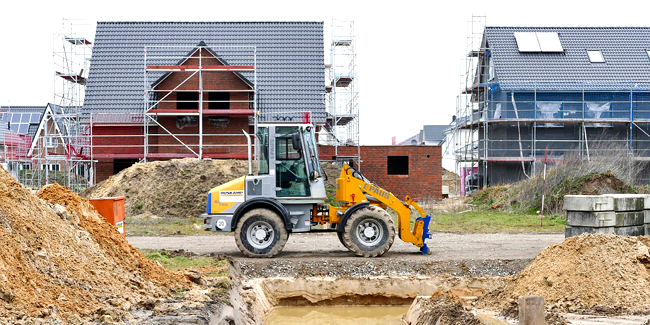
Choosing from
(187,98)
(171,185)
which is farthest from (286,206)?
(187,98)

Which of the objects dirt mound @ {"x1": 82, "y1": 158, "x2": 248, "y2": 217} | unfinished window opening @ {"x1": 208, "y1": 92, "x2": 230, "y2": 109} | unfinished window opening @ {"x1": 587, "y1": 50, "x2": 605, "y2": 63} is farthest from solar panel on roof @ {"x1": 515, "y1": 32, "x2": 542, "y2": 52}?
dirt mound @ {"x1": 82, "y1": 158, "x2": 248, "y2": 217}

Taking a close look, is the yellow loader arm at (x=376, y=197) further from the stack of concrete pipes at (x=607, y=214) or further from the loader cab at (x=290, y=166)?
the stack of concrete pipes at (x=607, y=214)

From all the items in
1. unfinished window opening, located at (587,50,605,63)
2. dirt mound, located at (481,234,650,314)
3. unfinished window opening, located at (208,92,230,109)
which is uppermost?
unfinished window opening, located at (587,50,605,63)

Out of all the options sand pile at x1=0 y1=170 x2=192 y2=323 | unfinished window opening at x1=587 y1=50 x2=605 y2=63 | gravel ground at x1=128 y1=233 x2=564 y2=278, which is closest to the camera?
sand pile at x1=0 y1=170 x2=192 y2=323

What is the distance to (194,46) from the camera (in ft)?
103

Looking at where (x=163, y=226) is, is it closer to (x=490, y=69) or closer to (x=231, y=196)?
(x=231, y=196)

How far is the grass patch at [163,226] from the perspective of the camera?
19794mm

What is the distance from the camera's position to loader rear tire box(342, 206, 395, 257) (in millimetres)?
13547

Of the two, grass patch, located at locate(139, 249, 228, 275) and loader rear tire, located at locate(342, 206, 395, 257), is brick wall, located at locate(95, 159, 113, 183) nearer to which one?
grass patch, located at locate(139, 249, 228, 275)

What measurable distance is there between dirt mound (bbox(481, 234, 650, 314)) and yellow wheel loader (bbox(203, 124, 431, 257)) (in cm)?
405

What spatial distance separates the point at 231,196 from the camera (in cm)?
1384

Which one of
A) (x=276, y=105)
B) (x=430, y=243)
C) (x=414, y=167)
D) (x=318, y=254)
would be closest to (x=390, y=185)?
(x=414, y=167)

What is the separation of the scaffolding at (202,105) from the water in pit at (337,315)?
56.2ft

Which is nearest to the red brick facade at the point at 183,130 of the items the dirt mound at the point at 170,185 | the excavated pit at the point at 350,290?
the dirt mound at the point at 170,185
